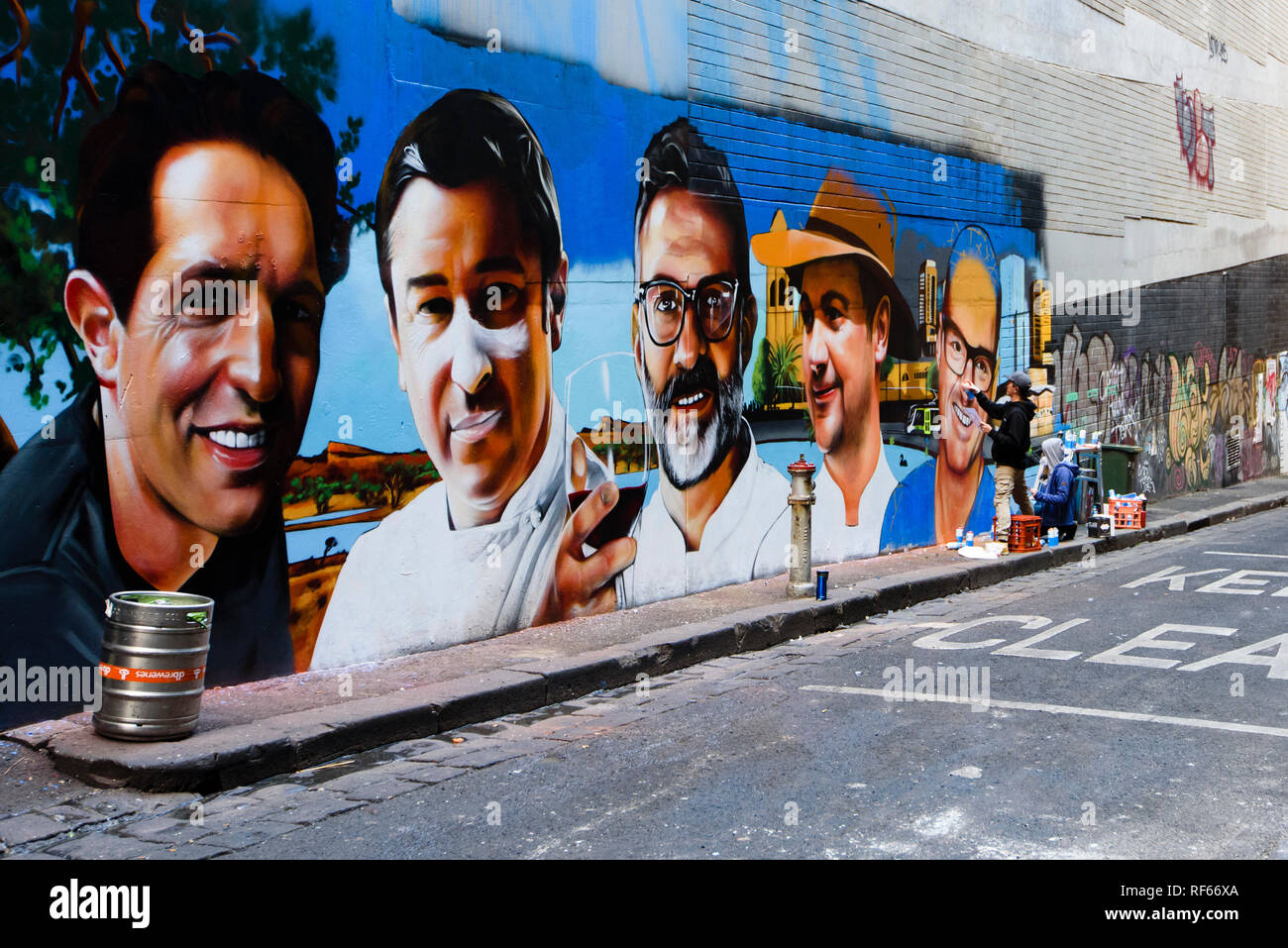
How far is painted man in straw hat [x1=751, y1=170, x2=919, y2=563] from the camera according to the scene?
11.9m

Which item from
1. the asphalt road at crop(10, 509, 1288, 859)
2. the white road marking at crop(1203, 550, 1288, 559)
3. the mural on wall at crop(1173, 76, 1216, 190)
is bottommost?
the asphalt road at crop(10, 509, 1288, 859)

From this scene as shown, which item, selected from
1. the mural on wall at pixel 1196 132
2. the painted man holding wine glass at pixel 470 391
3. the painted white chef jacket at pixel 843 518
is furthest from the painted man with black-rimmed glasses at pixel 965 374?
the mural on wall at pixel 1196 132

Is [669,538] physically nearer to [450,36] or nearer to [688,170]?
[688,170]

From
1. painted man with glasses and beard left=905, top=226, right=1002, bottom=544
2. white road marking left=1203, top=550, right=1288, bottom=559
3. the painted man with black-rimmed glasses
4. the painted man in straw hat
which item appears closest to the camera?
the painted man in straw hat

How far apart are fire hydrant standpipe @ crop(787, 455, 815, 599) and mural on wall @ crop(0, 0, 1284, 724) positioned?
0.90 metres

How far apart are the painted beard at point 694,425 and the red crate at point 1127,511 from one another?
23.6 feet

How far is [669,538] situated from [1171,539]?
28.7 ft

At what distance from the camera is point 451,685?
717 centimetres

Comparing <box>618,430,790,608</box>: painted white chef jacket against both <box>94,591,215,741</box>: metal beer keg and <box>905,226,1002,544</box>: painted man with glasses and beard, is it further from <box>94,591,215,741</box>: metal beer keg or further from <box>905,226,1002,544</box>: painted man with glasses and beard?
<box>94,591,215,741</box>: metal beer keg

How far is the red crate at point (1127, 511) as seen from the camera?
1576 cm

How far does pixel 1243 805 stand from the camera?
17.3 ft

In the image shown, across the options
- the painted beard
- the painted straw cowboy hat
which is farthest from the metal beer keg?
the painted straw cowboy hat

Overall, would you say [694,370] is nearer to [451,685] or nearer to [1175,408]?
[451,685]

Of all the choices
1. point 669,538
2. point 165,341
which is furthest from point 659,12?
point 165,341
